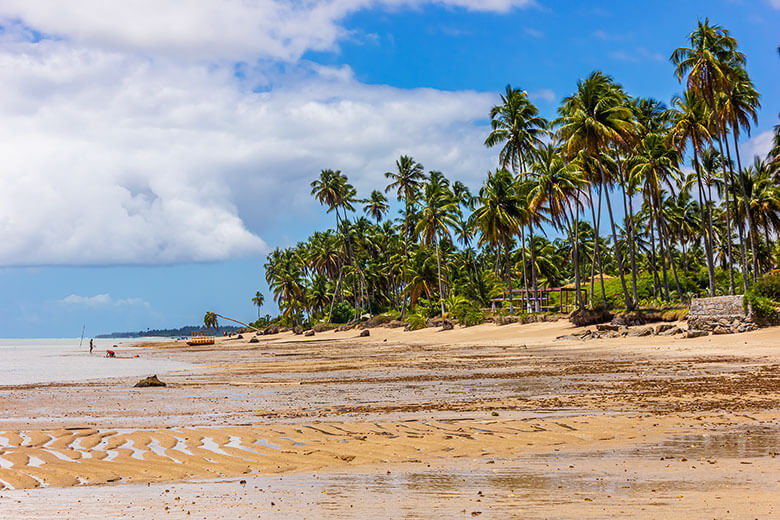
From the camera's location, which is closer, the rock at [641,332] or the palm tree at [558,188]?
the rock at [641,332]

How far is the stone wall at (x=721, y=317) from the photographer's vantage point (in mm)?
29812

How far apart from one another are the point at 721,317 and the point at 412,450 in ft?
87.0

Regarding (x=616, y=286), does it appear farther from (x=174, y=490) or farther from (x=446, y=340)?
(x=174, y=490)

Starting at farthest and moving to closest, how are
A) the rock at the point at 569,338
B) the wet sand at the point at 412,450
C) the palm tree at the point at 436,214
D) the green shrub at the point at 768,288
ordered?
1. the palm tree at the point at 436,214
2. the rock at the point at 569,338
3. the green shrub at the point at 768,288
4. the wet sand at the point at 412,450

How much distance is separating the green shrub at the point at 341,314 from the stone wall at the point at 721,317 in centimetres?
6803

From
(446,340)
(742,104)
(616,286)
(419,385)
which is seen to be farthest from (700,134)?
(419,385)

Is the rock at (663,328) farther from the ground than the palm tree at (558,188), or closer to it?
closer to it

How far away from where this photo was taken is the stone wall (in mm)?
29812

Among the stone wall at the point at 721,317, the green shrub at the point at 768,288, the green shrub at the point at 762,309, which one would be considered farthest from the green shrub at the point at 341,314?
the green shrub at the point at 762,309

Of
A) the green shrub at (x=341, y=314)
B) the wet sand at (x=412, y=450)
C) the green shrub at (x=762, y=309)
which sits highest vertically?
the green shrub at (x=341, y=314)

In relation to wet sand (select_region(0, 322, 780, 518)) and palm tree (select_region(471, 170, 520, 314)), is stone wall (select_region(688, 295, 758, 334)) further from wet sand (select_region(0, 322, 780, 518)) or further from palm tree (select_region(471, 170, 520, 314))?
palm tree (select_region(471, 170, 520, 314))

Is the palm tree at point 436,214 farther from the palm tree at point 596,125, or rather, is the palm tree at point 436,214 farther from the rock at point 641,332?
the rock at point 641,332

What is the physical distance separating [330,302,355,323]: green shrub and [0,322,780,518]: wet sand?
78.9 m

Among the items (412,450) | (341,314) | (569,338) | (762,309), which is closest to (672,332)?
(762,309)
